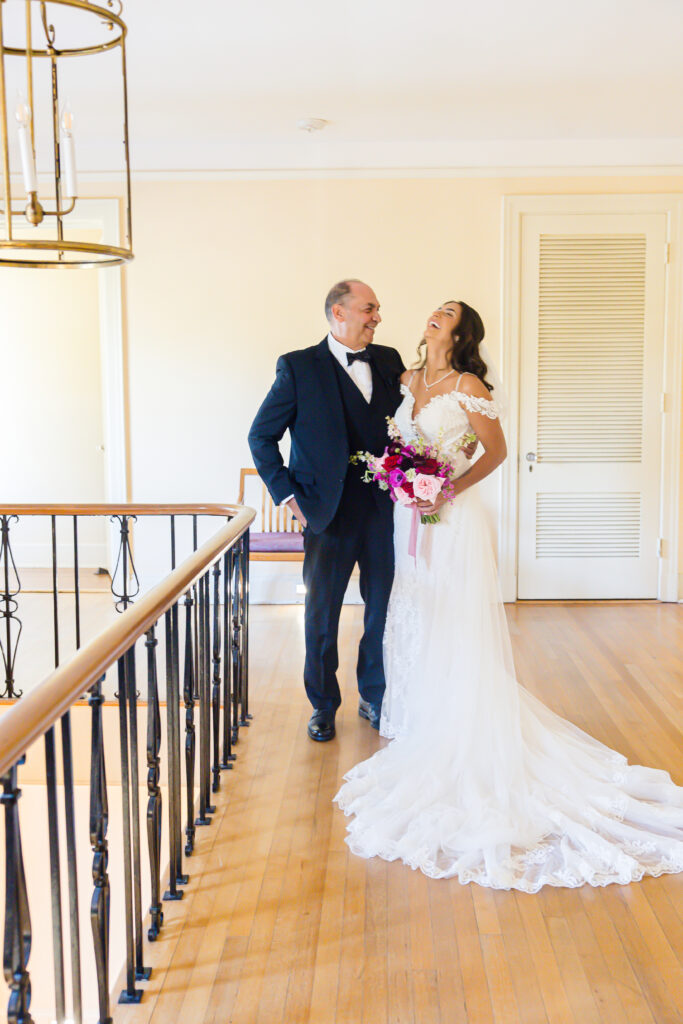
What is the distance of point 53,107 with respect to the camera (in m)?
2.15

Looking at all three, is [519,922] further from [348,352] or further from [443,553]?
[348,352]

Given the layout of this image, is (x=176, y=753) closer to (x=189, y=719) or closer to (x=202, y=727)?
(x=189, y=719)

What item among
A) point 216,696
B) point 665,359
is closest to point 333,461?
point 216,696

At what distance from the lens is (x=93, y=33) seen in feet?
14.2

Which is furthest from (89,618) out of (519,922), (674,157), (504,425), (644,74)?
(674,157)

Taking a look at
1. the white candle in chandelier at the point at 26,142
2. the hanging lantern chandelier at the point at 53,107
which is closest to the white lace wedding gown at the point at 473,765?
the hanging lantern chandelier at the point at 53,107

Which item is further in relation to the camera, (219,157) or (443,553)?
(219,157)

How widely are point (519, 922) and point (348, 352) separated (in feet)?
7.13

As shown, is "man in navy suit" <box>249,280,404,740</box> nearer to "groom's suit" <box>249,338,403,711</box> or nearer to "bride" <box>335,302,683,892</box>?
"groom's suit" <box>249,338,403,711</box>

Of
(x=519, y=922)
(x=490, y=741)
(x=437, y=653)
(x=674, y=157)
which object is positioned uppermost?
(x=674, y=157)

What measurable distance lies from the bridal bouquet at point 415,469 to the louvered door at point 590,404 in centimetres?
299

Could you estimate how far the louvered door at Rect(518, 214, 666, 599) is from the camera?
629 cm

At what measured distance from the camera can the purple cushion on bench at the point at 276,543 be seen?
234 inches

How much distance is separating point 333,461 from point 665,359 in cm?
350
